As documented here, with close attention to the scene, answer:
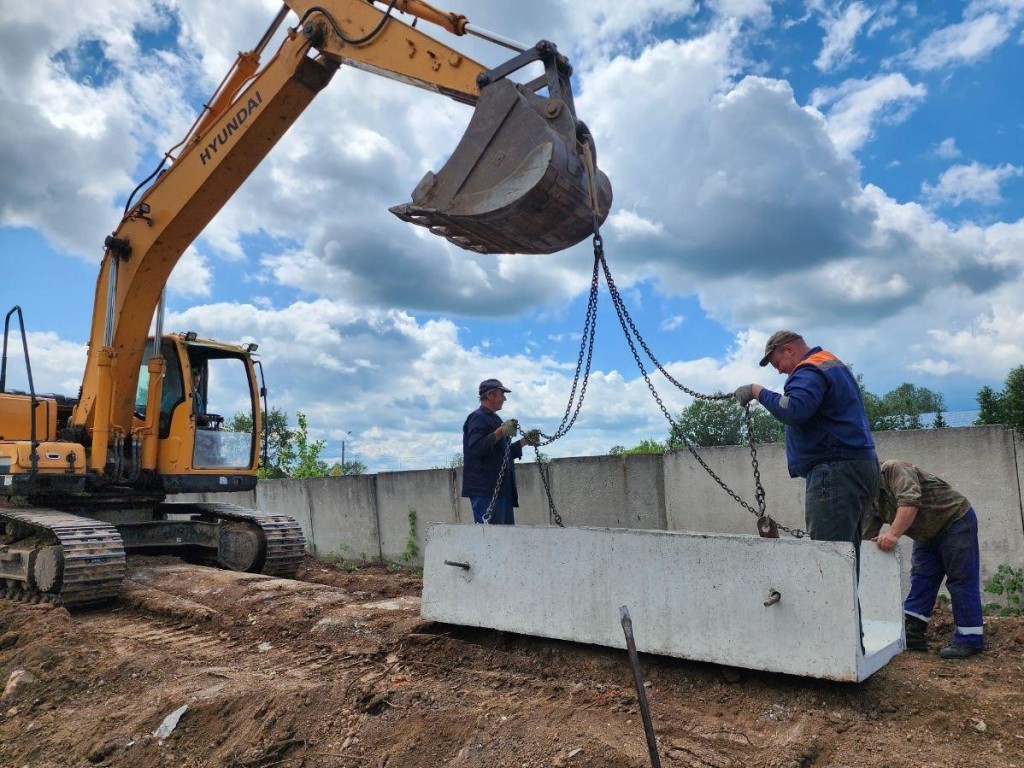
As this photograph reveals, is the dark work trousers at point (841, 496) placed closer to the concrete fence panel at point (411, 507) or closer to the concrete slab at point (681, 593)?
the concrete slab at point (681, 593)

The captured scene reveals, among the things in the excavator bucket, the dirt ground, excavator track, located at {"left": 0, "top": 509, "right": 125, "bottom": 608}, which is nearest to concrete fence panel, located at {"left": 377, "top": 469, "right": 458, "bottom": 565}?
excavator track, located at {"left": 0, "top": 509, "right": 125, "bottom": 608}

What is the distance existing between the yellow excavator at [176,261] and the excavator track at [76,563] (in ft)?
0.05

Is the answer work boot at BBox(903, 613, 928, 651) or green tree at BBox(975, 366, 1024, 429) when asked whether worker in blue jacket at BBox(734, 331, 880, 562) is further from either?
green tree at BBox(975, 366, 1024, 429)

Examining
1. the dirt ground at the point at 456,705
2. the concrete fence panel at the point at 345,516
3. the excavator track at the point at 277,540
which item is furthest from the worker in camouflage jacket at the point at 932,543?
the concrete fence panel at the point at 345,516

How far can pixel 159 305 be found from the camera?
789 centimetres

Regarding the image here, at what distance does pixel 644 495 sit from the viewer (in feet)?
23.5

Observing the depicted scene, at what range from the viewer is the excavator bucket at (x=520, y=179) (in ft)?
14.1

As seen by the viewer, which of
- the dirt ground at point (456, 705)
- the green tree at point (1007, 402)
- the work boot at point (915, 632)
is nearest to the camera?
the dirt ground at point (456, 705)

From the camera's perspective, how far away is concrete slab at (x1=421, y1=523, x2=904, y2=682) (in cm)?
340

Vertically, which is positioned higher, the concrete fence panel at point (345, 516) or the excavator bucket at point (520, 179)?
the excavator bucket at point (520, 179)

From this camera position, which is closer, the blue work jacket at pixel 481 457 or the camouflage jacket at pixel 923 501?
the camouflage jacket at pixel 923 501

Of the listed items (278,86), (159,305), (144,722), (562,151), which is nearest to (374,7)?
(278,86)

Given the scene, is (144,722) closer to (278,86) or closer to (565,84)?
(565,84)

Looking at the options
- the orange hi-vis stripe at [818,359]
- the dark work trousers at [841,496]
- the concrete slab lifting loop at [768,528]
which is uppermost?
the orange hi-vis stripe at [818,359]
